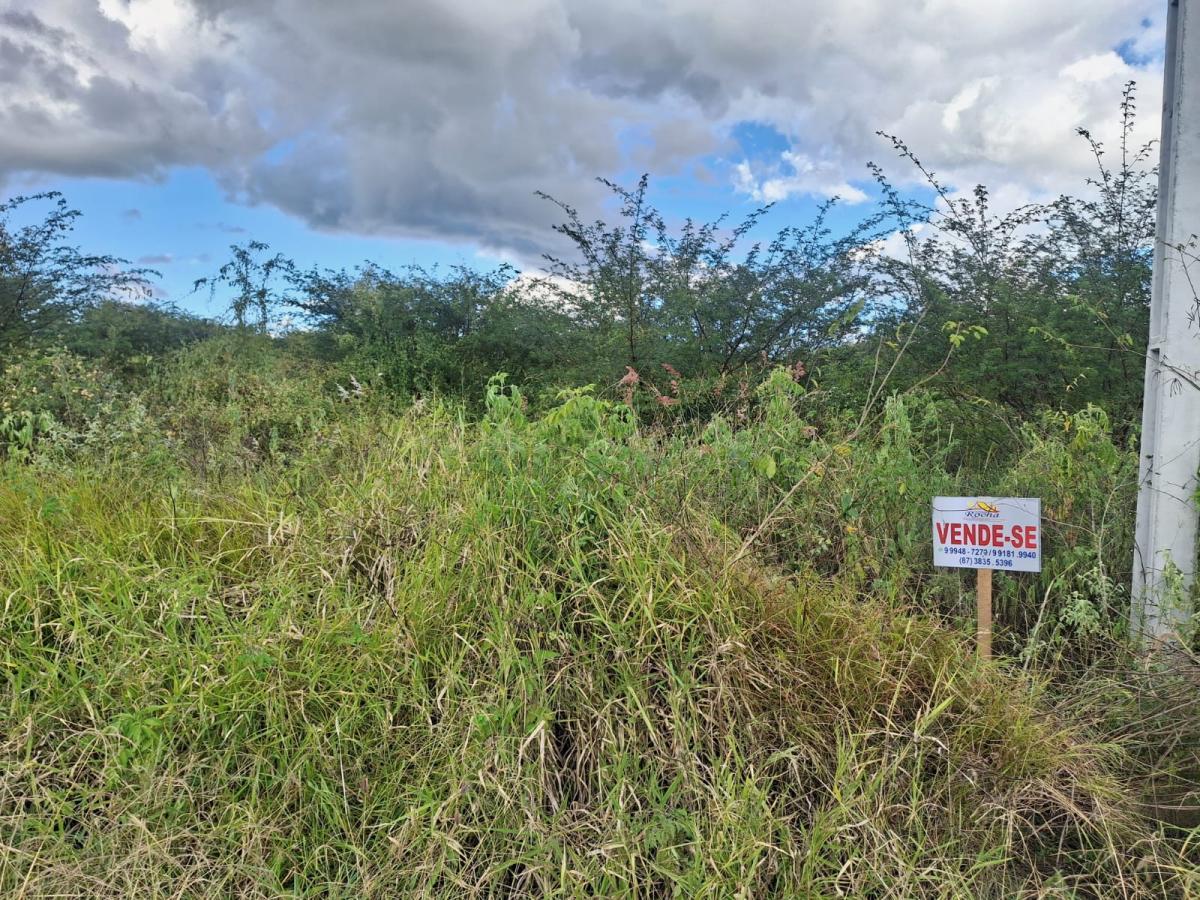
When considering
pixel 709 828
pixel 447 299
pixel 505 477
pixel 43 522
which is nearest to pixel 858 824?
pixel 709 828

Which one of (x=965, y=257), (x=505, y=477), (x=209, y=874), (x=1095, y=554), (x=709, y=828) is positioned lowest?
(x=209, y=874)

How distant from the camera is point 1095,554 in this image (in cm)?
380

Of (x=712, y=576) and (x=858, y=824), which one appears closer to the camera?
(x=858, y=824)

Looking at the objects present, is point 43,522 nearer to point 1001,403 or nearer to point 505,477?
point 505,477

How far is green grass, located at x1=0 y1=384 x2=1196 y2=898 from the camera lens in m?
2.36

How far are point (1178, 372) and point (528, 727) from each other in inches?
118

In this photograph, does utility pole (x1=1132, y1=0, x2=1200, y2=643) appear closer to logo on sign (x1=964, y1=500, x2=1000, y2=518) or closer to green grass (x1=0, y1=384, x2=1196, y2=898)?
logo on sign (x1=964, y1=500, x2=1000, y2=518)

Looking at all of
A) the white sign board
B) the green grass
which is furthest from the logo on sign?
the green grass

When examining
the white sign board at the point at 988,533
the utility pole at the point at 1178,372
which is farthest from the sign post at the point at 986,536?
the utility pole at the point at 1178,372

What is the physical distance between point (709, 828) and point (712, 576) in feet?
2.86

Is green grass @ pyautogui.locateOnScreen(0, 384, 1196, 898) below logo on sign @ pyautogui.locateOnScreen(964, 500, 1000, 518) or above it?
below

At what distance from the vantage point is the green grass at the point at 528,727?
7.75ft

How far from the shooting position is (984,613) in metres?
3.30

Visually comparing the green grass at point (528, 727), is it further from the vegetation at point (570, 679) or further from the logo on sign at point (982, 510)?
the logo on sign at point (982, 510)
